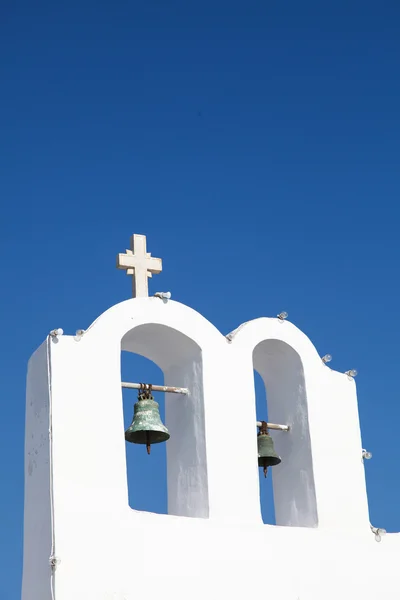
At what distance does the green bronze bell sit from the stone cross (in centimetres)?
103

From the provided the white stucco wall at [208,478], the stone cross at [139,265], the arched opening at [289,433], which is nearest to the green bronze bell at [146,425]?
the white stucco wall at [208,478]

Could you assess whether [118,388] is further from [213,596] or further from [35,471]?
[213,596]

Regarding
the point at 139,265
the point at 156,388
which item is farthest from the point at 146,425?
the point at 139,265

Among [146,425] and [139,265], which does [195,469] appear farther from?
[139,265]

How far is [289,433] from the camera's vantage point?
13945 mm

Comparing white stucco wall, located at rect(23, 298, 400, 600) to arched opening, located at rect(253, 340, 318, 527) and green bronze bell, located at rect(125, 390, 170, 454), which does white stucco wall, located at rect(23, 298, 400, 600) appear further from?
green bronze bell, located at rect(125, 390, 170, 454)

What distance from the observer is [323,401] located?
45.7 feet

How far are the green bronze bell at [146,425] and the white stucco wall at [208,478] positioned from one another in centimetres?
36

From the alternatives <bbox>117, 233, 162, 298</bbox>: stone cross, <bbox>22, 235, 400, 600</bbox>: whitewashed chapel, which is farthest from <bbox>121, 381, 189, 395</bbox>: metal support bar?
<bbox>117, 233, 162, 298</bbox>: stone cross

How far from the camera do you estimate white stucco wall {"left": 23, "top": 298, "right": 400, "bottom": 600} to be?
1180 cm

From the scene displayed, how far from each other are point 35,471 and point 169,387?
1740mm

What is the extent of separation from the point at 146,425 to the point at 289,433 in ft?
6.08

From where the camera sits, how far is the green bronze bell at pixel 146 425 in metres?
12.8

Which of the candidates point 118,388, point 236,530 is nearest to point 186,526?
point 236,530
